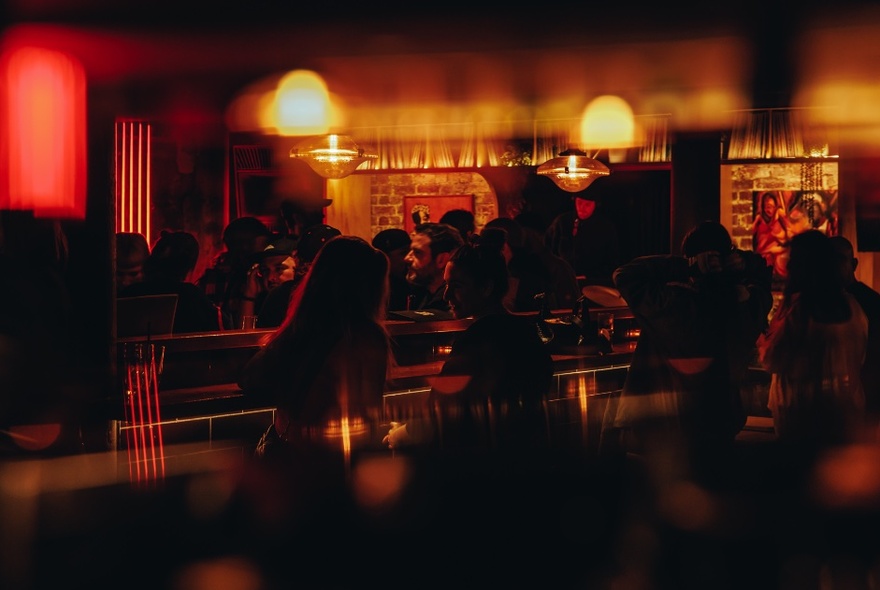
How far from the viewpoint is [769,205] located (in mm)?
10000

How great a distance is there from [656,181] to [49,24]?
8020 millimetres

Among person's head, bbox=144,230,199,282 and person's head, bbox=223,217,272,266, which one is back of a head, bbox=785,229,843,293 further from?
person's head, bbox=223,217,272,266

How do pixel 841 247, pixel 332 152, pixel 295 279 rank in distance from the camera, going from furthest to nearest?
pixel 332 152, pixel 295 279, pixel 841 247

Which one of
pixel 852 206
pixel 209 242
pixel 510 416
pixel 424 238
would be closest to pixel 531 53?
pixel 424 238

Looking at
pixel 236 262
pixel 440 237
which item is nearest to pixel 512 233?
pixel 440 237

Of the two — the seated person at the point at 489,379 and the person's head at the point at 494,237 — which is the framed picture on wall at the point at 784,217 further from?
the seated person at the point at 489,379

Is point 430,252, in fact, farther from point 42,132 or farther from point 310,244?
point 42,132

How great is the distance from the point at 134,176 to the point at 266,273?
5574 mm

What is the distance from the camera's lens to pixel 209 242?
11.3 meters

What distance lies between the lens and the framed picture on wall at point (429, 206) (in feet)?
35.4

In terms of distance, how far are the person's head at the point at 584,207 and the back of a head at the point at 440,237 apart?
5.64m

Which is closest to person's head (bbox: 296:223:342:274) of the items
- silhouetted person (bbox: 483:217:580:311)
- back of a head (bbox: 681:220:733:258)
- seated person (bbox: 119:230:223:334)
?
seated person (bbox: 119:230:223:334)

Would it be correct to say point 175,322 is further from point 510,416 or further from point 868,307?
point 868,307

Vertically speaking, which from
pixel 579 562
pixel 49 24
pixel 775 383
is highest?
pixel 49 24
